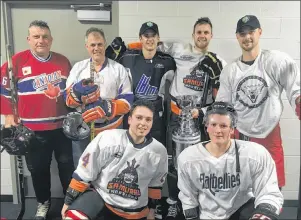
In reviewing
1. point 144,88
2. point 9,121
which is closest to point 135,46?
point 144,88

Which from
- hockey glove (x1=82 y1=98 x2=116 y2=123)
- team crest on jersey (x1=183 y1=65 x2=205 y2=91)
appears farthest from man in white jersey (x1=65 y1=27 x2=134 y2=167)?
team crest on jersey (x1=183 y1=65 x2=205 y2=91)

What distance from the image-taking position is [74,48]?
75.6 inches

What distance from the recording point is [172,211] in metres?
2.00

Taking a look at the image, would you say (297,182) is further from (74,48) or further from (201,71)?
(74,48)

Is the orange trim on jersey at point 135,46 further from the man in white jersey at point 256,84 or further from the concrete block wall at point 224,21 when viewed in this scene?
the man in white jersey at point 256,84

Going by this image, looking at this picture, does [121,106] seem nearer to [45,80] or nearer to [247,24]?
[45,80]

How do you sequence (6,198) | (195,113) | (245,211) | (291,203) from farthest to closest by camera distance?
(6,198)
(291,203)
(195,113)
(245,211)

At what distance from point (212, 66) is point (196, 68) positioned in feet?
0.30

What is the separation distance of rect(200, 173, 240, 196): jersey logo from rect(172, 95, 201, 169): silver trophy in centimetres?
22

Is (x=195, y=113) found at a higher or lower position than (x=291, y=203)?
higher

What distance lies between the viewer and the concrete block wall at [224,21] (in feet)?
6.07

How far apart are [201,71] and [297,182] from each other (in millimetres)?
899

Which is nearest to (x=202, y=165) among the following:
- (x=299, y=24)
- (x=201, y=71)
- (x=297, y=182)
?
(x=201, y=71)

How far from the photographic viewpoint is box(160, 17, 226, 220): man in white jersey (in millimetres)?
1875
